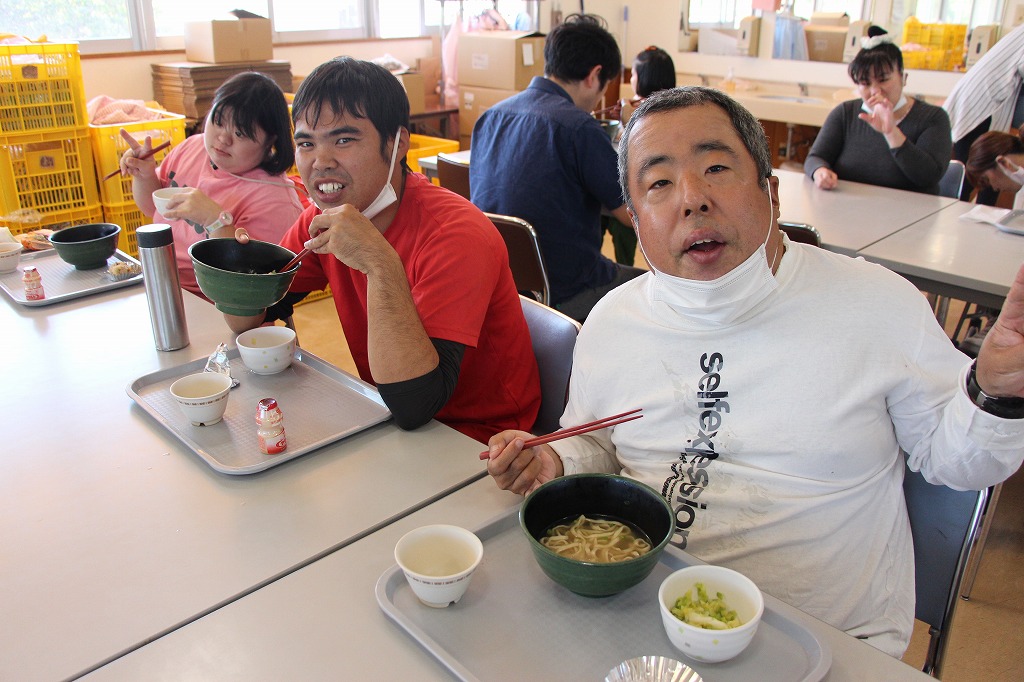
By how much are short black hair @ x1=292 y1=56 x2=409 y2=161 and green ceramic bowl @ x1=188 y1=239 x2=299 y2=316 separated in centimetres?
29

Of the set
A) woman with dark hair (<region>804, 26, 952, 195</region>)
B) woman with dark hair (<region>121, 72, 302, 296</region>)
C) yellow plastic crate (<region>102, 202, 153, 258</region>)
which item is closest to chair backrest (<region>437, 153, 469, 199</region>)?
woman with dark hair (<region>121, 72, 302, 296</region>)

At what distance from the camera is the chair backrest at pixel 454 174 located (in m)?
3.12

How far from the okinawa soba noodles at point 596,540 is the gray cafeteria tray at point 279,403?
1.54 ft

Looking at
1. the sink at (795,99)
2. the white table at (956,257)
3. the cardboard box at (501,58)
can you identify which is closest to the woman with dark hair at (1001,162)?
the white table at (956,257)

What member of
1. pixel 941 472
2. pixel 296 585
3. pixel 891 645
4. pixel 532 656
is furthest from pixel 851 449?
pixel 296 585

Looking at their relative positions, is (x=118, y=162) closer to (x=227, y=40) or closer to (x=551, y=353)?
(x=227, y=40)

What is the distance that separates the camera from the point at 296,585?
0.98 meters

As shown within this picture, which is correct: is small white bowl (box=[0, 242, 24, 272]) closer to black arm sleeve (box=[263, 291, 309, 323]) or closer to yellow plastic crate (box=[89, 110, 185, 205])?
black arm sleeve (box=[263, 291, 309, 323])

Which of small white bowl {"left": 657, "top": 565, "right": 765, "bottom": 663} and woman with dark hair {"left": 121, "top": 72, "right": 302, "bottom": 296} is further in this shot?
woman with dark hair {"left": 121, "top": 72, "right": 302, "bottom": 296}

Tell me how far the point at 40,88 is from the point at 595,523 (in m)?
3.17

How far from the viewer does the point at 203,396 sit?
4.57 feet

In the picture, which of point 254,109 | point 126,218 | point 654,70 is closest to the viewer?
point 254,109

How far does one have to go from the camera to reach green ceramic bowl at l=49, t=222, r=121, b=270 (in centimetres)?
206

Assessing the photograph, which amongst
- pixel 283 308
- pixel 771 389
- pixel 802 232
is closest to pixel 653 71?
pixel 802 232
